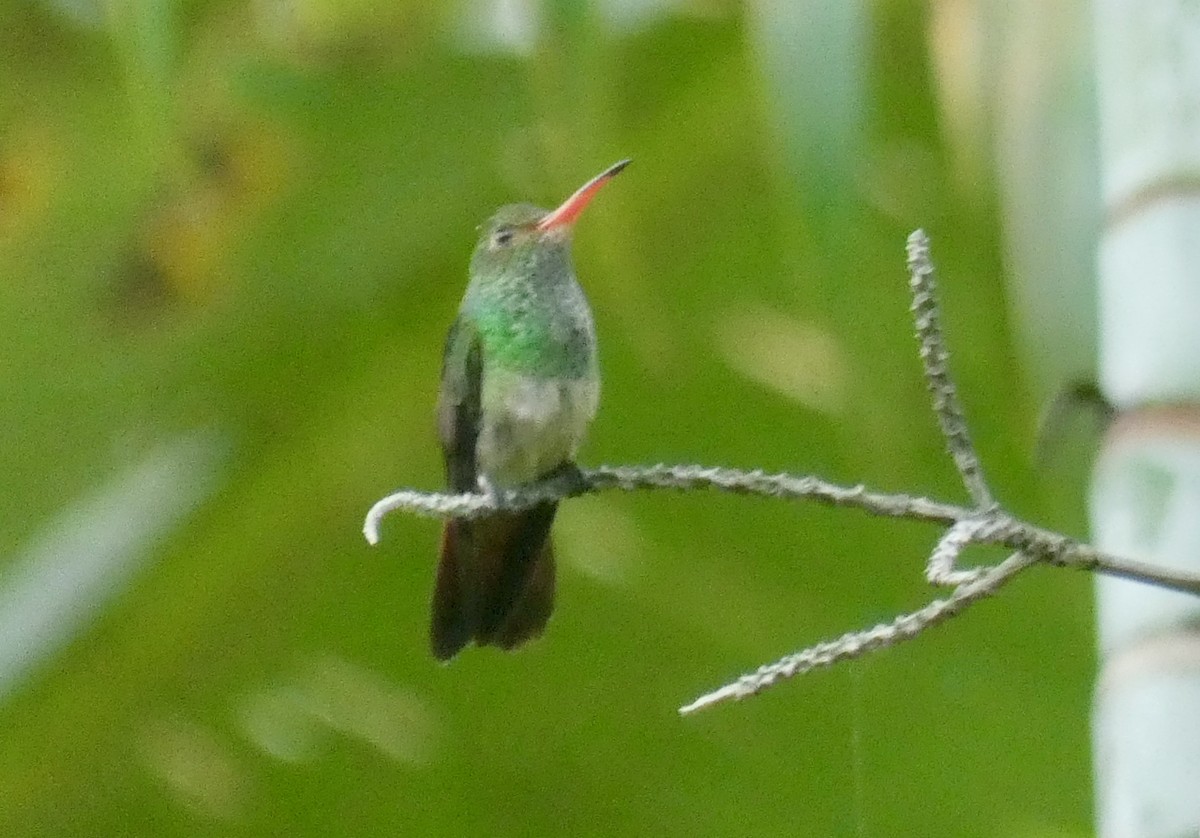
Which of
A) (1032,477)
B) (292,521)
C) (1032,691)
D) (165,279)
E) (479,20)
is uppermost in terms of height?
(479,20)

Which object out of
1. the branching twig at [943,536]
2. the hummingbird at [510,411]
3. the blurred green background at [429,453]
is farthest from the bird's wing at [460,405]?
the branching twig at [943,536]

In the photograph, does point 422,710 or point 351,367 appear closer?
point 351,367

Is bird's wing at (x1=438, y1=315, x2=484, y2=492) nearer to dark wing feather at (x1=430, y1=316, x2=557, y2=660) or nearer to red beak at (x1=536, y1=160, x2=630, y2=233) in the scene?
dark wing feather at (x1=430, y1=316, x2=557, y2=660)

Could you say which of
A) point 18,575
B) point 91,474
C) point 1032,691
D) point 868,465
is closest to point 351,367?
point 91,474

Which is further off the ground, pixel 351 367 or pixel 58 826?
pixel 351 367

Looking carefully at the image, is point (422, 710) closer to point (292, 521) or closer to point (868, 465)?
point (292, 521)

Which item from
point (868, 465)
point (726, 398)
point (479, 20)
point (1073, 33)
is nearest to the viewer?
point (1073, 33)

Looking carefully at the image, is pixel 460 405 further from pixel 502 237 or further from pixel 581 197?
pixel 581 197
